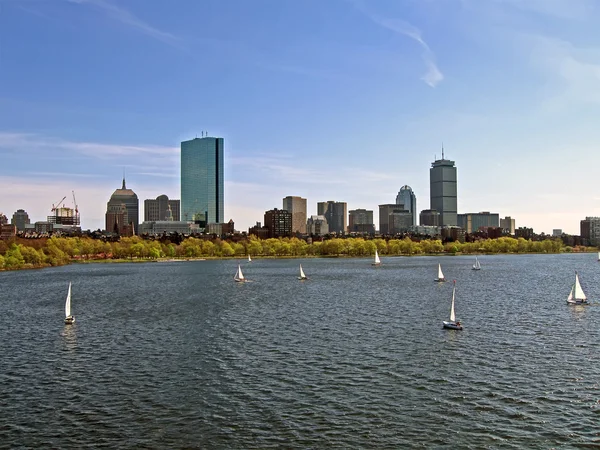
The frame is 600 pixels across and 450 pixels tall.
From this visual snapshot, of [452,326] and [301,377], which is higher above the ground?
[452,326]

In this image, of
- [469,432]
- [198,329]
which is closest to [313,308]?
[198,329]

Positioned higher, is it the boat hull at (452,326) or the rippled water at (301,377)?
the boat hull at (452,326)

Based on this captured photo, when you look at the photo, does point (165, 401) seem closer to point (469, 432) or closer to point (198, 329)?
point (469, 432)

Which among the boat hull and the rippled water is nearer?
the rippled water

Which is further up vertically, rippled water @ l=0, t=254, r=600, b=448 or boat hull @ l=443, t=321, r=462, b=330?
boat hull @ l=443, t=321, r=462, b=330

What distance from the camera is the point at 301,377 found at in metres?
48.3

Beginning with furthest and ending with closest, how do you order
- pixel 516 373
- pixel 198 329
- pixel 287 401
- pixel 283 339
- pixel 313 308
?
pixel 313 308
pixel 198 329
pixel 283 339
pixel 516 373
pixel 287 401

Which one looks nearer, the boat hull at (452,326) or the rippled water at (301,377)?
the rippled water at (301,377)

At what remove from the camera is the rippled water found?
36188mm

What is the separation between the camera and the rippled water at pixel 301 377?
36188 millimetres

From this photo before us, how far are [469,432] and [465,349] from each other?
2406 centimetres

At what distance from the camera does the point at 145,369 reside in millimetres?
52125

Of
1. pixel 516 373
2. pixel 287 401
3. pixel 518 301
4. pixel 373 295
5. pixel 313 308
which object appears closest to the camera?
pixel 287 401

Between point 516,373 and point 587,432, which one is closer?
point 587,432
